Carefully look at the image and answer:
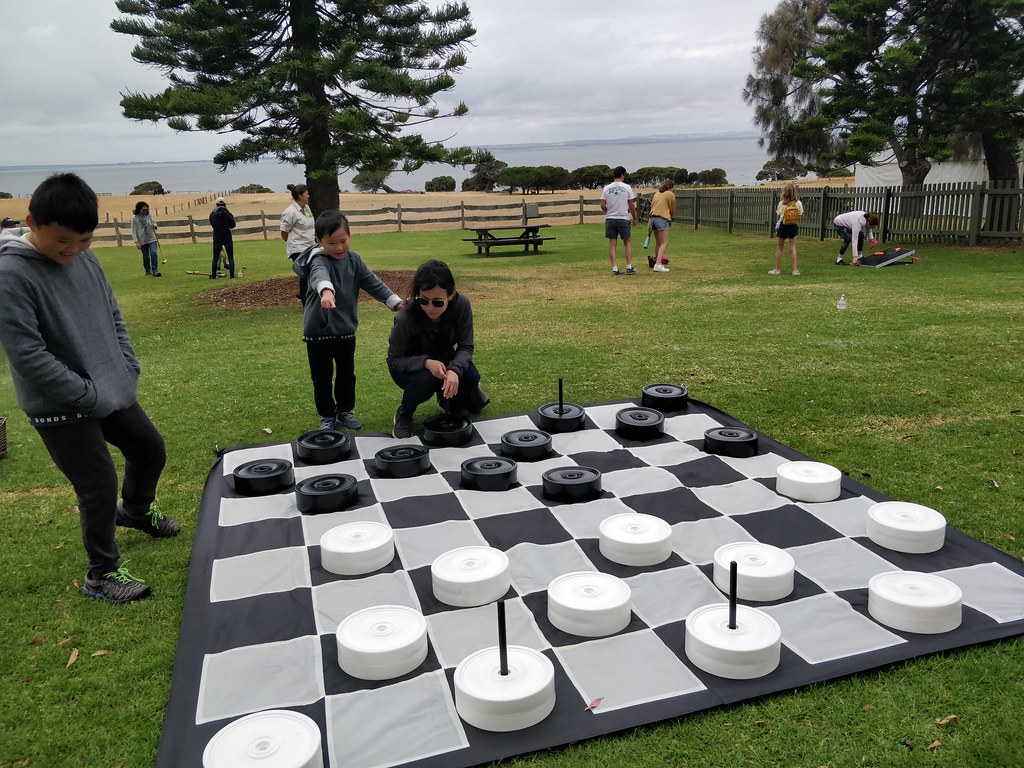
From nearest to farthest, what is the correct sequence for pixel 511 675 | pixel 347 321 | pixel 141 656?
1. pixel 511 675
2. pixel 141 656
3. pixel 347 321

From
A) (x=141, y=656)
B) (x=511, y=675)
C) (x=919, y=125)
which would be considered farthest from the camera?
(x=919, y=125)

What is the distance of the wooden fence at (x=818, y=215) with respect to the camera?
1322 cm

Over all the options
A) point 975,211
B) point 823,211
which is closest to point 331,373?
point 975,211

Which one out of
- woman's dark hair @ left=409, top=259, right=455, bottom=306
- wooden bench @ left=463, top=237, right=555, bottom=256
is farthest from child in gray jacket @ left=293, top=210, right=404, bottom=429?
wooden bench @ left=463, top=237, right=555, bottom=256

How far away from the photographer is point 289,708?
2158 millimetres

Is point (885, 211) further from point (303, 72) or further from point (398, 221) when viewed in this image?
point (398, 221)

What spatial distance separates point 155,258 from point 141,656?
553 inches

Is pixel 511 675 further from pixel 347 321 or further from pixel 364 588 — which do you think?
pixel 347 321

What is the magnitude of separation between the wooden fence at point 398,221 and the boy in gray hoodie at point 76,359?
21296 mm

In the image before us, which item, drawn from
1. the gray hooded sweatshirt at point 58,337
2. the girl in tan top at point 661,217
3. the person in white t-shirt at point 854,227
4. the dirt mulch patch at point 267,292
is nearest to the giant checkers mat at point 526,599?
the gray hooded sweatshirt at point 58,337

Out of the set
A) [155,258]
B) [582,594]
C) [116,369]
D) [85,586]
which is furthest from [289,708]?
[155,258]

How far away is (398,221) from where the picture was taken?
81.5 feet

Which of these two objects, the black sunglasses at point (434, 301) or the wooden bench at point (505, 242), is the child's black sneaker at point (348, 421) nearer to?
the black sunglasses at point (434, 301)

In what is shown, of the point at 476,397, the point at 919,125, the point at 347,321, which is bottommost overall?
A: the point at 476,397
